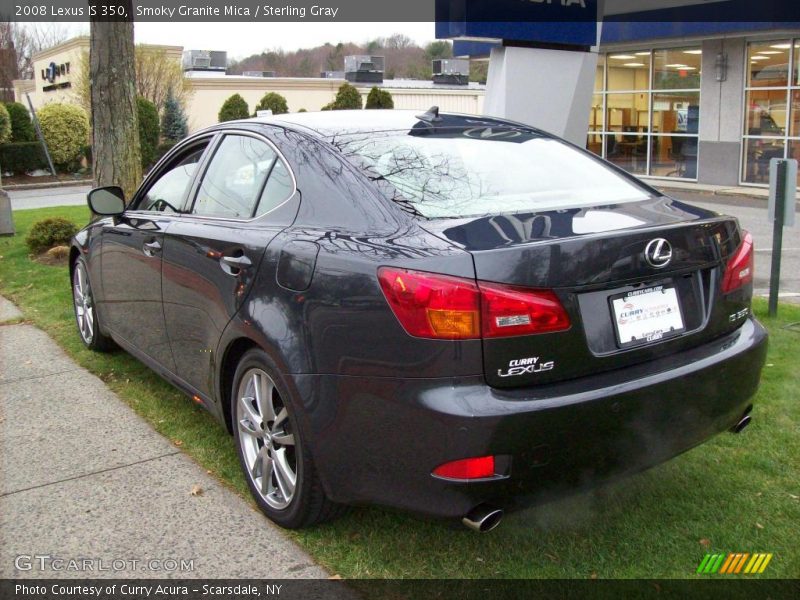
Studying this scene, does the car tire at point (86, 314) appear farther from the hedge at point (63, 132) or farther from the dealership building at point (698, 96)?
the hedge at point (63, 132)

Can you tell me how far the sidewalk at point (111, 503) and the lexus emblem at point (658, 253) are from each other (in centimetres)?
164

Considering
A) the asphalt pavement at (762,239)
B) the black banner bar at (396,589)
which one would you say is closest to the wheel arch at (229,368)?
the black banner bar at (396,589)

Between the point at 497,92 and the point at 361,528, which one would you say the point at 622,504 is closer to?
the point at 361,528

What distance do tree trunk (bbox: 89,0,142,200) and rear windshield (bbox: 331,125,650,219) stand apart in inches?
232

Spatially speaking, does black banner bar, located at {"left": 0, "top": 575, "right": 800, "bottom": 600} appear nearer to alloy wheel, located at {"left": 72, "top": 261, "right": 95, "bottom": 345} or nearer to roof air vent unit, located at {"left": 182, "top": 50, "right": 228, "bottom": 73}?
alloy wheel, located at {"left": 72, "top": 261, "right": 95, "bottom": 345}

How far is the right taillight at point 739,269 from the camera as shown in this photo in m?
3.20

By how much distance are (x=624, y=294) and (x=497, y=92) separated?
7383 mm

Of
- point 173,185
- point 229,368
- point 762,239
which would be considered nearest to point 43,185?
point 762,239

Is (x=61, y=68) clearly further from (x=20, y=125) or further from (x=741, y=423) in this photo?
(x=741, y=423)

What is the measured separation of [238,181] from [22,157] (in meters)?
28.8

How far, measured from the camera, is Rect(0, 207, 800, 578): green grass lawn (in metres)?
3.06

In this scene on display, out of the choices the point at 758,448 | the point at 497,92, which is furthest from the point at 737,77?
the point at 758,448

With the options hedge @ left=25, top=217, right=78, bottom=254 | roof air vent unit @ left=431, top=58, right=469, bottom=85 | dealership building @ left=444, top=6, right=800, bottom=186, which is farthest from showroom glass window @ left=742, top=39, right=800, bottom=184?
roof air vent unit @ left=431, top=58, right=469, bottom=85

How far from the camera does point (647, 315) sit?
2904 mm
